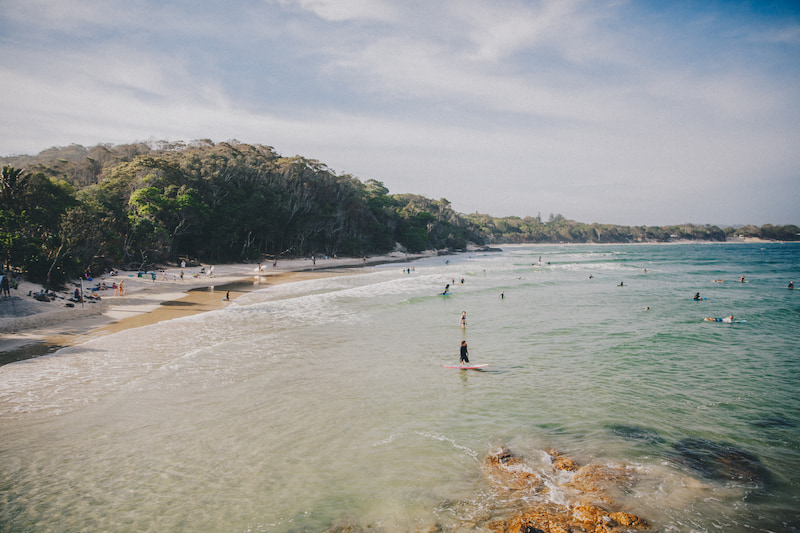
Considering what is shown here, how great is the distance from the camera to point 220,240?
46.4 meters

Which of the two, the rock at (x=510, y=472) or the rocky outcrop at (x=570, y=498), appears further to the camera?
the rock at (x=510, y=472)

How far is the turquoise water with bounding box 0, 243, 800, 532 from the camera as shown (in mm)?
5984

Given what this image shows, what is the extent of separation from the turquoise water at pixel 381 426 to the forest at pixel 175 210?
14.4m

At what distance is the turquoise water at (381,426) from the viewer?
5.98 meters

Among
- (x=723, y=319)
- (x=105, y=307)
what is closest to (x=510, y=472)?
(x=723, y=319)

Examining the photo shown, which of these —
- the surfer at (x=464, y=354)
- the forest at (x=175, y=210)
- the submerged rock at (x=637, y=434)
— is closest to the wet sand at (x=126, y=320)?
the forest at (x=175, y=210)

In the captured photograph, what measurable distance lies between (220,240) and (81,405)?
131ft

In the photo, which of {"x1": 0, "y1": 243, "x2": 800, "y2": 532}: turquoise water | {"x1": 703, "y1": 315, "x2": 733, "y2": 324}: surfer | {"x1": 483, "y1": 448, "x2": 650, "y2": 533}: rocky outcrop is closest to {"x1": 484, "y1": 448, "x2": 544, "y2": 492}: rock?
{"x1": 483, "y1": 448, "x2": 650, "y2": 533}: rocky outcrop

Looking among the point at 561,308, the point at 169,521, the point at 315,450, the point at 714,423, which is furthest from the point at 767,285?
the point at 169,521

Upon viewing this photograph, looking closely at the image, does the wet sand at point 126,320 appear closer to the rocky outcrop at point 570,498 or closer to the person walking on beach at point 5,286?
the person walking on beach at point 5,286

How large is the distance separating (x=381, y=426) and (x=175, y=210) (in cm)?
4057

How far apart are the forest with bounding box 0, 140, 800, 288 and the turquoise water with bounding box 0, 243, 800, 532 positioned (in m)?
14.4

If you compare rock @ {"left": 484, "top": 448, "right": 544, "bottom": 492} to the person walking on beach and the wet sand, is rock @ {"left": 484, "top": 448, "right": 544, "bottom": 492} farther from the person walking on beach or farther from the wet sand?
the person walking on beach

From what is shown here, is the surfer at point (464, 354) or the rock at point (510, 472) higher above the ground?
the surfer at point (464, 354)
